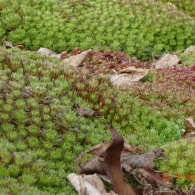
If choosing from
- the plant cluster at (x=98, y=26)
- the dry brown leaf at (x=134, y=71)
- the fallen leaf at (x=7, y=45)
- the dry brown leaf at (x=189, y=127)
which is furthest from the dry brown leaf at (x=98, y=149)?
the plant cluster at (x=98, y=26)

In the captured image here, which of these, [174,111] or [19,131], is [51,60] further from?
[19,131]

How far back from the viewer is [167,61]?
986cm

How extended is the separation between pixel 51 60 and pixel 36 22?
166 inches

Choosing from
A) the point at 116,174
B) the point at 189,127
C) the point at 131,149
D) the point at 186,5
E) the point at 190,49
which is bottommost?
the point at 186,5

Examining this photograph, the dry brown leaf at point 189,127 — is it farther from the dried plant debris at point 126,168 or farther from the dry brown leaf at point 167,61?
the dry brown leaf at point 167,61

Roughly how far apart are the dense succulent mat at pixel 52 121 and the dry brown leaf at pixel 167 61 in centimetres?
353

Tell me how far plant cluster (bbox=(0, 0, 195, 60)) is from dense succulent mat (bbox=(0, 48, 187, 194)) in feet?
13.1

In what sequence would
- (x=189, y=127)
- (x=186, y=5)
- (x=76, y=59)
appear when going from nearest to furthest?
1. (x=189, y=127)
2. (x=76, y=59)
3. (x=186, y=5)

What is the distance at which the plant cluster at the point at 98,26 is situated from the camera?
10.5 m

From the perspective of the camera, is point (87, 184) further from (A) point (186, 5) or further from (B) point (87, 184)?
(A) point (186, 5)

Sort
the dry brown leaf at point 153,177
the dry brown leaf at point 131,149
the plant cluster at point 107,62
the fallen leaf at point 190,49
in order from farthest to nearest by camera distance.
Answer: the fallen leaf at point 190,49 → the plant cluster at point 107,62 → the dry brown leaf at point 131,149 → the dry brown leaf at point 153,177

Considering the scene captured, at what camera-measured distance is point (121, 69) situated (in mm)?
8969

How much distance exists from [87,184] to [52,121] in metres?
1.04

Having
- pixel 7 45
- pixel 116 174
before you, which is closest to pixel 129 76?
pixel 7 45
